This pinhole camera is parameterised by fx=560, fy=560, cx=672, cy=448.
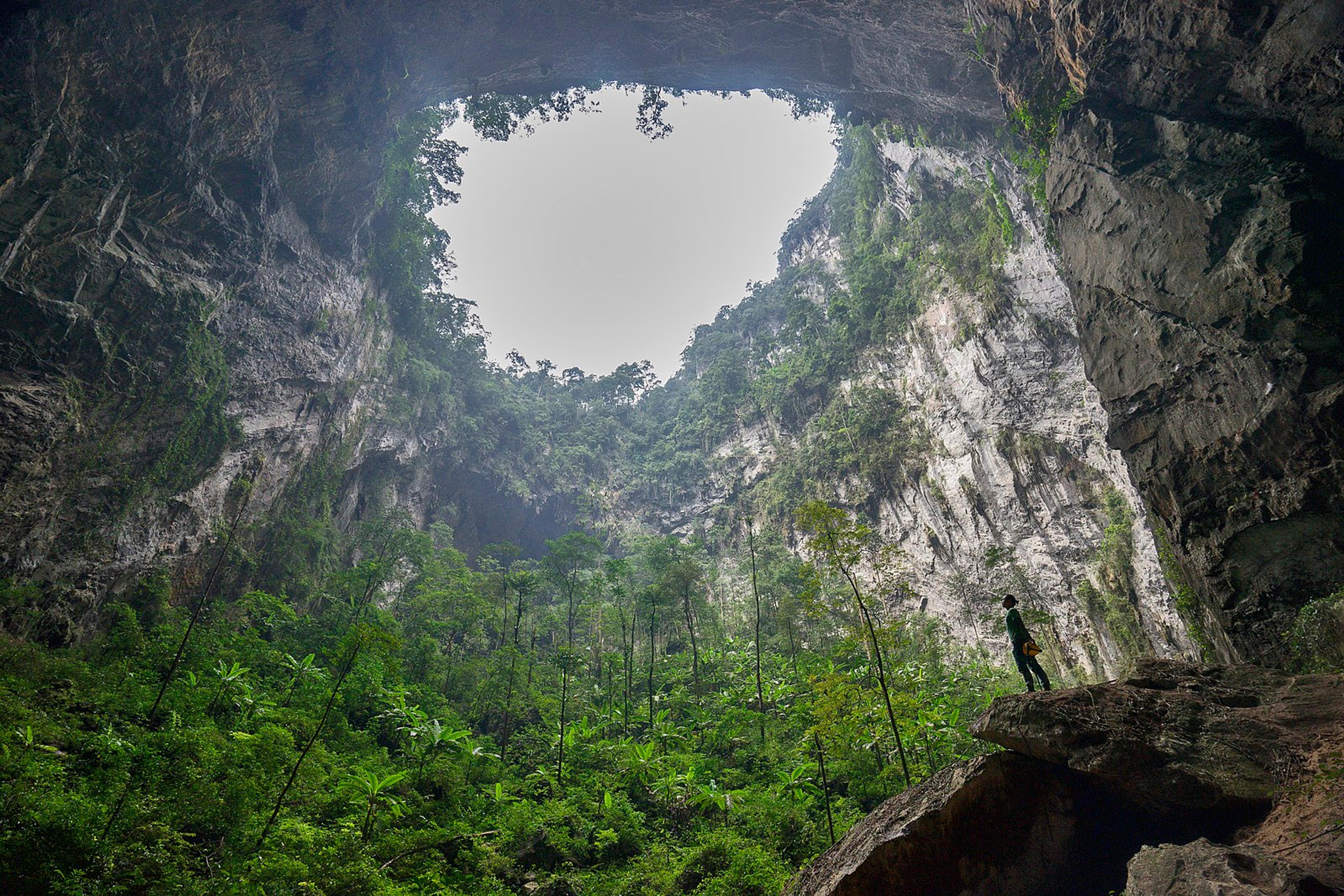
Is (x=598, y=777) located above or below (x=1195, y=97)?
below

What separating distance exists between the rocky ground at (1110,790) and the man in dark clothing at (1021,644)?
27.6 inches

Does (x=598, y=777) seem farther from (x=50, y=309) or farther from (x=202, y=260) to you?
(x=202, y=260)

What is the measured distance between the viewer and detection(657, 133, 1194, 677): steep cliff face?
1577 centimetres

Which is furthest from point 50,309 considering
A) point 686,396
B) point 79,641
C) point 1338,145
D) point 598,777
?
point 686,396

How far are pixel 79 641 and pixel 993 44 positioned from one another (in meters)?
23.0

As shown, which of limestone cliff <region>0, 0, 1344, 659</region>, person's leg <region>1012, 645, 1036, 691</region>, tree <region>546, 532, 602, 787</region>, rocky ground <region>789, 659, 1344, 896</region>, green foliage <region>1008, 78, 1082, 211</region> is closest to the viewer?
rocky ground <region>789, 659, 1344, 896</region>

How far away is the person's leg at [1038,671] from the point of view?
5824 millimetres

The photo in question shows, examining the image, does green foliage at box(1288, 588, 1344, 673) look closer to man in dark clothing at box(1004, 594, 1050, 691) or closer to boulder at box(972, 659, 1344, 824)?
boulder at box(972, 659, 1344, 824)

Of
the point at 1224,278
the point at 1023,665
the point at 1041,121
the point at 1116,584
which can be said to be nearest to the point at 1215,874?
the point at 1023,665

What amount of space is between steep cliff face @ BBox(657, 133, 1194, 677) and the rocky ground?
891cm

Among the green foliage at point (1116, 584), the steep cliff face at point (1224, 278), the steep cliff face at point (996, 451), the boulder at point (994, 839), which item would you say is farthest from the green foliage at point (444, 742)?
the steep cliff face at point (1224, 278)

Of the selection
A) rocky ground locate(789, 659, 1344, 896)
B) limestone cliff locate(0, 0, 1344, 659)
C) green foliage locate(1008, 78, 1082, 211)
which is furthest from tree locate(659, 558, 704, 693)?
green foliage locate(1008, 78, 1082, 211)

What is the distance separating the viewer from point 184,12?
42.3 ft

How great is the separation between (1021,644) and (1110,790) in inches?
56.4
